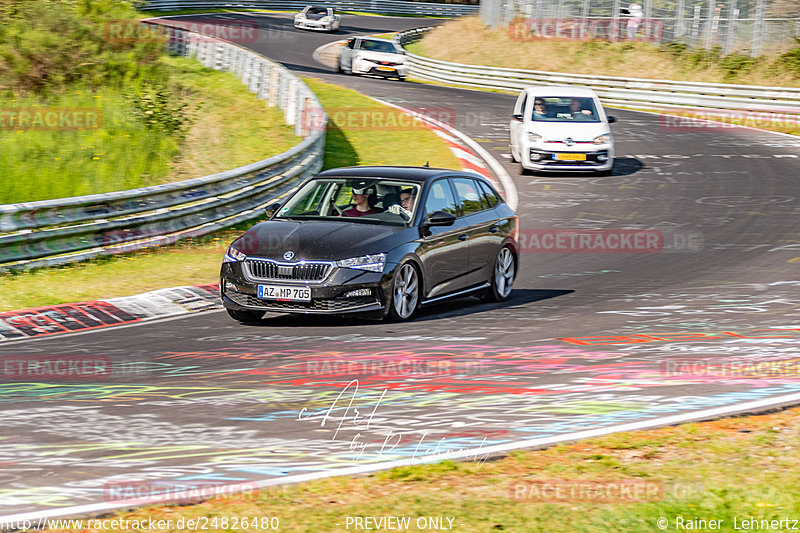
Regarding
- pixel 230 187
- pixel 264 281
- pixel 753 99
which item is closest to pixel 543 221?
pixel 230 187

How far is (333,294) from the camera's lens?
1015cm

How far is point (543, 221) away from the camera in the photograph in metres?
18.3

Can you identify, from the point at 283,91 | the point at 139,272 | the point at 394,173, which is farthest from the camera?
the point at 283,91

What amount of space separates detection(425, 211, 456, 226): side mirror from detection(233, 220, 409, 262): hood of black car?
0.30 m

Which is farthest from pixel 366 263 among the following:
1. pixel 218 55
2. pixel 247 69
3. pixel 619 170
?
pixel 218 55

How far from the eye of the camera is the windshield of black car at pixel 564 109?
22.8 m

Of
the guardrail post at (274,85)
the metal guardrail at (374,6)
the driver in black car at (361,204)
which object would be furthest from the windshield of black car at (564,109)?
the metal guardrail at (374,6)

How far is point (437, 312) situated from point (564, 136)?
1184 cm

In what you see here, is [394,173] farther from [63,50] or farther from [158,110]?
[63,50]

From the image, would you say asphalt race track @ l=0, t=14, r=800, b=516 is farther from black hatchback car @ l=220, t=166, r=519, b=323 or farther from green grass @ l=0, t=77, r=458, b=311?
green grass @ l=0, t=77, r=458, b=311

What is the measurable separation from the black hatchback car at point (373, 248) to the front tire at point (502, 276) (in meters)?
0.01

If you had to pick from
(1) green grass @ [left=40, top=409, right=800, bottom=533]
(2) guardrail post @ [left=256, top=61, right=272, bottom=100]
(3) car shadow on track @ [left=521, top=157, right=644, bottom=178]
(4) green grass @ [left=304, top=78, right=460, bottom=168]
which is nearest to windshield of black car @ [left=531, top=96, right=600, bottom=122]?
(3) car shadow on track @ [left=521, top=157, right=644, bottom=178]

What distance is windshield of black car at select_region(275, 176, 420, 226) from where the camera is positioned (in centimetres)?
1106

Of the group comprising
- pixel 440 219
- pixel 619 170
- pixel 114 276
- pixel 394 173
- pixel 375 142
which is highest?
pixel 394 173
